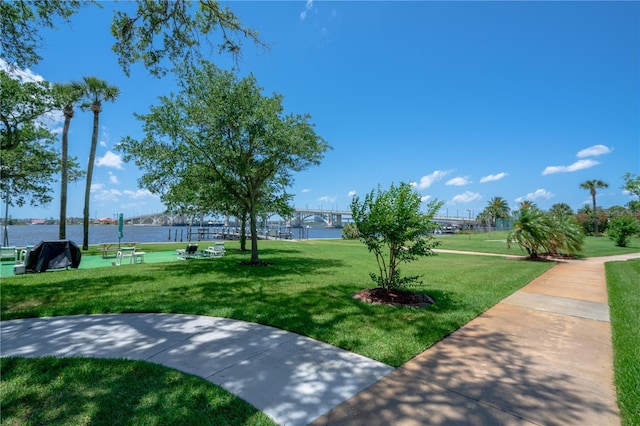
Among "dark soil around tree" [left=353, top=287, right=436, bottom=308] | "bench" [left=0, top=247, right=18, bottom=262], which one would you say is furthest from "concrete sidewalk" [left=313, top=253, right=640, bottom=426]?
"bench" [left=0, top=247, right=18, bottom=262]

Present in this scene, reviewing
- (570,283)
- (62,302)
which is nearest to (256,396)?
(62,302)

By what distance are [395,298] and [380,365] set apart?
10.3ft

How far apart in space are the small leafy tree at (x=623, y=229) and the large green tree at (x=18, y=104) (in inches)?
1502

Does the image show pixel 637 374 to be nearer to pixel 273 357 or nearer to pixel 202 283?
pixel 273 357

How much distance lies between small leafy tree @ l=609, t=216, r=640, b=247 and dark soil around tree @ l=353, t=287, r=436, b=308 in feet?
93.4

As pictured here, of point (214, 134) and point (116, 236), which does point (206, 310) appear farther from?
point (116, 236)

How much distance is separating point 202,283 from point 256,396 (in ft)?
19.5

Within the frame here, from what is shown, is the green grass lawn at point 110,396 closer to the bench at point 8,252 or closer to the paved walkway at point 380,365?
the paved walkway at point 380,365

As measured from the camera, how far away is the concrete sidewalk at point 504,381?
8.12ft

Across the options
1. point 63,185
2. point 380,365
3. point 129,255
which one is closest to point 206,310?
point 380,365

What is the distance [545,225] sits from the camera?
1385 cm

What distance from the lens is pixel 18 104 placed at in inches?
396

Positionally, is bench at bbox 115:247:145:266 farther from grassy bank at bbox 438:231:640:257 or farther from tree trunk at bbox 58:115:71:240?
grassy bank at bbox 438:231:640:257

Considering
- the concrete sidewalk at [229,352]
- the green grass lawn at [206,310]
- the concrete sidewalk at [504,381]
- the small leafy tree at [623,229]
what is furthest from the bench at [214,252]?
the small leafy tree at [623,229]
